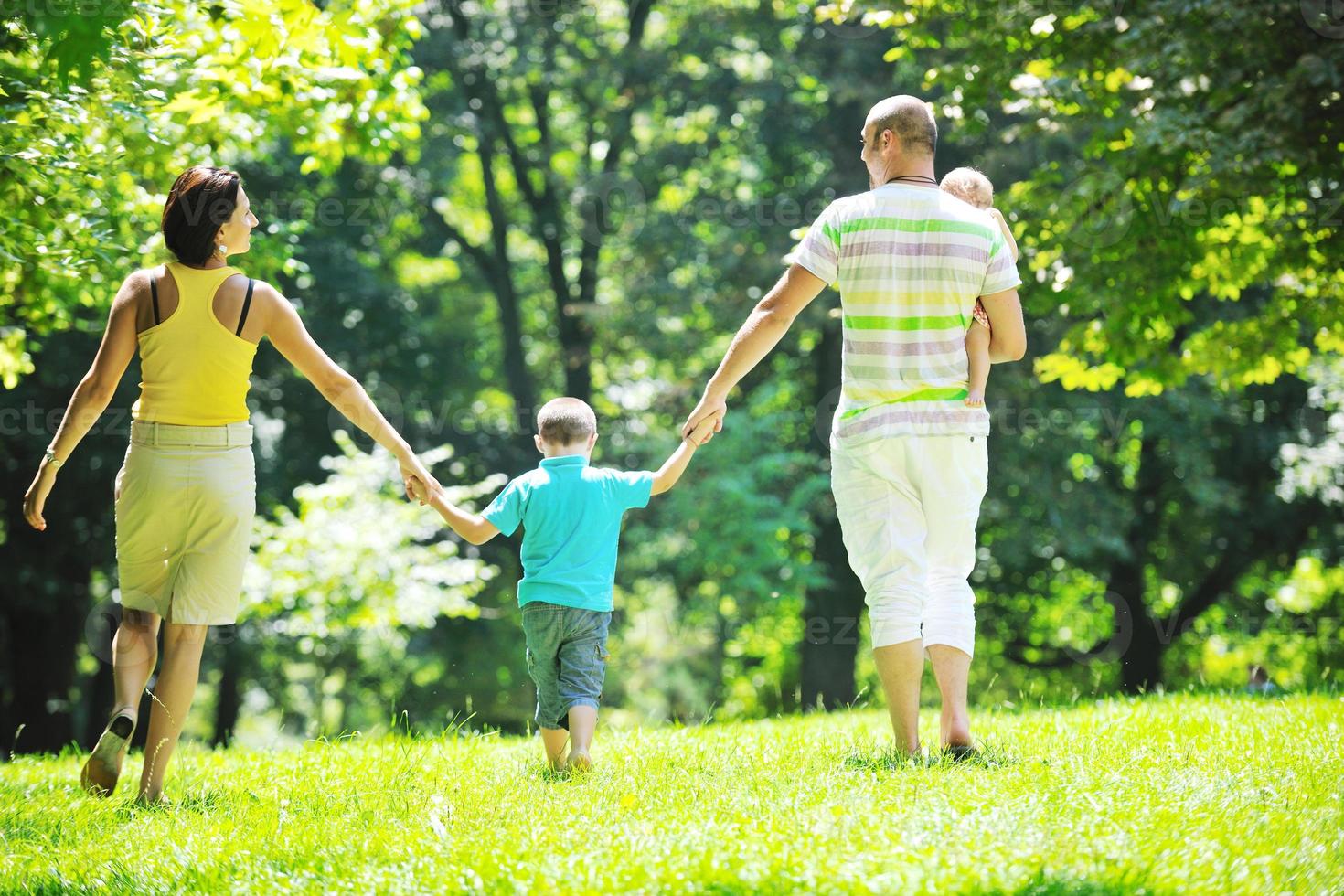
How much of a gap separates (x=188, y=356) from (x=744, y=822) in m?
2.46

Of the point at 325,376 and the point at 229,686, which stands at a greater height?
the point at 325,376

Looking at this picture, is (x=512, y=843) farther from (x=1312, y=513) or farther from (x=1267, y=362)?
(x=1312, y=513)

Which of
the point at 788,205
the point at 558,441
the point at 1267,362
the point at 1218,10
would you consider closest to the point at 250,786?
the point at 558,441

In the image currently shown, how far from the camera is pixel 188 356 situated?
4328 millimetres

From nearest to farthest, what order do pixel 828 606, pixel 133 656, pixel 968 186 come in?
1. pixel 133 656
2. pixel 968 186
3. pixel 828 606

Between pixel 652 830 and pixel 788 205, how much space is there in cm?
1468

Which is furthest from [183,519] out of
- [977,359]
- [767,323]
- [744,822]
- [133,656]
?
[977,359]

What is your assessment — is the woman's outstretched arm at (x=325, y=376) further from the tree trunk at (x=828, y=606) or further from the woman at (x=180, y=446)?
the tree trunk at (x=828, y=606)

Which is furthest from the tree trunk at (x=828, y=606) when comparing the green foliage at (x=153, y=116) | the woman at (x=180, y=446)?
the woman at (x=180, y=446)

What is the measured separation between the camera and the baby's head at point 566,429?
4.79m

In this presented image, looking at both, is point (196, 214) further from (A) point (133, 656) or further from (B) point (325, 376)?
(A) point (133, 656)

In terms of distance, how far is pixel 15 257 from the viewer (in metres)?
6.16

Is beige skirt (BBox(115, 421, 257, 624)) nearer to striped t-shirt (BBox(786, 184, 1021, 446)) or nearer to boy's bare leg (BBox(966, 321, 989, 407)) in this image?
striped t-shirt (BBox(786, 184, 1021, 446))

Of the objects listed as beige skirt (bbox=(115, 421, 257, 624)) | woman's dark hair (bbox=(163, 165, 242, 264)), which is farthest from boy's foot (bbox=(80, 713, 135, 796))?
woman's dark hair (bbox=(163, 165, 242, 264))
